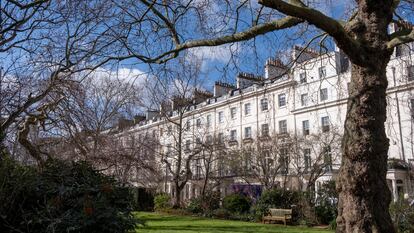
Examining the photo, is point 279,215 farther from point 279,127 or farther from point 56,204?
point 279,127

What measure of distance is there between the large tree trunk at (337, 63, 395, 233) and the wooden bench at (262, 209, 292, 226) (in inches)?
610

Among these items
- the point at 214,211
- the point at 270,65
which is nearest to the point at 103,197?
the point at 270,65

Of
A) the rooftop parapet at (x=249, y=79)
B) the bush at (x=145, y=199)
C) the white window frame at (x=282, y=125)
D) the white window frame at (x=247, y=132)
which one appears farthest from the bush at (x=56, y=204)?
the white window frame at (x=247, y=132)

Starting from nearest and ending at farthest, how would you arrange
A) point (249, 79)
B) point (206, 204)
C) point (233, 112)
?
point (249, 79), point (206, 204), point (233, 112)

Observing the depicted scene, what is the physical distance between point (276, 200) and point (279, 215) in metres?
2.65

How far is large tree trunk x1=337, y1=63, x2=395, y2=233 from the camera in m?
5.66

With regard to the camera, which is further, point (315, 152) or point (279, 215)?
point (315, 152)

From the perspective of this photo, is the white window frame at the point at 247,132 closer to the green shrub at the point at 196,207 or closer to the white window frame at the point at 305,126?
the white window frame at the point at 305,126

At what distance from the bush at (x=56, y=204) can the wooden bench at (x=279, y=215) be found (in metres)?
13.6

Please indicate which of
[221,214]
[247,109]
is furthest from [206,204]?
[247,109]

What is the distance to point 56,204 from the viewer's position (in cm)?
788

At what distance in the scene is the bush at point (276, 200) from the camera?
928 inches

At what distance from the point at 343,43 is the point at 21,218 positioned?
653cm

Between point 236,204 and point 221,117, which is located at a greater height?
point 221,117
